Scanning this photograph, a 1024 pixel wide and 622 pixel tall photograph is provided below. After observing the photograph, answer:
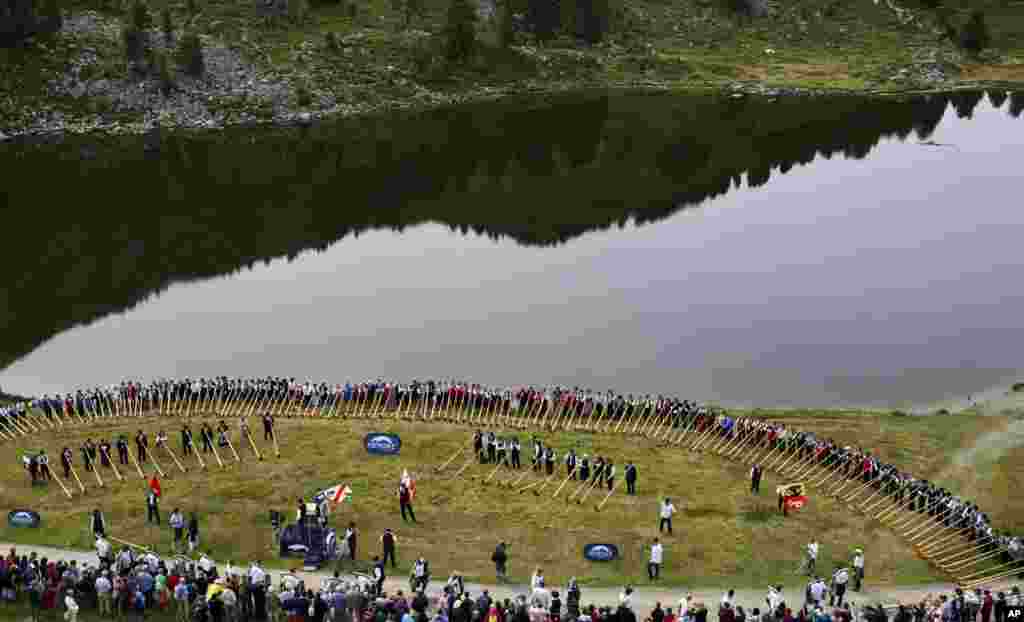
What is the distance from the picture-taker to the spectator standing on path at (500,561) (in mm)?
46500

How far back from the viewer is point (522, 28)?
174 meters

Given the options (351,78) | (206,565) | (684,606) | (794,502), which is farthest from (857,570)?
(351,78)

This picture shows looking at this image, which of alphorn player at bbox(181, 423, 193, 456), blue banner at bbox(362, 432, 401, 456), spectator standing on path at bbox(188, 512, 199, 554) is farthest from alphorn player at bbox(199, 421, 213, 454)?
spectator standing on path at bbox(188, 512, 199, 554)

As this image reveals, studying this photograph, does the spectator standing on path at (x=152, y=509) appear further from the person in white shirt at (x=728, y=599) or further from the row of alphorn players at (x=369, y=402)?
the person in white shirt at (x=728, y=599)

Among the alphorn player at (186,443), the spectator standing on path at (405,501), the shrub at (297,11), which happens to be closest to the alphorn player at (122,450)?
the alphorn player at (186,443)

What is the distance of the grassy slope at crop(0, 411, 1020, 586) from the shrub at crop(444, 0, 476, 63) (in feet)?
346

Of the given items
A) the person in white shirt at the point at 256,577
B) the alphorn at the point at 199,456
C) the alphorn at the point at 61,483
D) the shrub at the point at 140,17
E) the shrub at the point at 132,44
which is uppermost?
the shrub at the point at 140,17

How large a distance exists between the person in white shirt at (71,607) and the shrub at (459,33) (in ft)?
415

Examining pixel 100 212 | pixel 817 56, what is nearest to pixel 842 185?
pixel 817 56

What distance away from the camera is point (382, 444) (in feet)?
193

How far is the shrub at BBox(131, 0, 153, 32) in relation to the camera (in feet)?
479

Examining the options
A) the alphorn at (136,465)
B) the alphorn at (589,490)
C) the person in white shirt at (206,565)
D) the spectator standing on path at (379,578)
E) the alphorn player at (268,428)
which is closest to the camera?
the spectator standing on path at (379,578)

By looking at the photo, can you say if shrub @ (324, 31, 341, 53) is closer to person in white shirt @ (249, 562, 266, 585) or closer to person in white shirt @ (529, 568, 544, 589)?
person in white shirt @ (529, 568, 544, 589)

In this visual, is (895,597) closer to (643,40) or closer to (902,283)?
(902,283)
